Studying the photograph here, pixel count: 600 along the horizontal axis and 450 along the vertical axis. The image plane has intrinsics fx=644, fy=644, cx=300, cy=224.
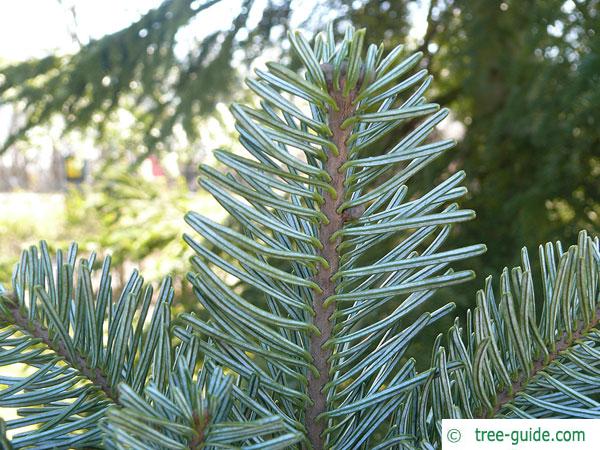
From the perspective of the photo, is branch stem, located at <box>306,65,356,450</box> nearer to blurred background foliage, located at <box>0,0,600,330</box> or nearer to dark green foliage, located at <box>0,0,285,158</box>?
blurred background foliage, located at <box>0,0,600,330</box>

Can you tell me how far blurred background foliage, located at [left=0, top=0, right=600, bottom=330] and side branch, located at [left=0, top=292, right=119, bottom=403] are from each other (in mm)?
404

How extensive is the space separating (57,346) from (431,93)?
1260 millimetres

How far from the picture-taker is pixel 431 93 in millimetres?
1426

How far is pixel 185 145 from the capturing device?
145 cm

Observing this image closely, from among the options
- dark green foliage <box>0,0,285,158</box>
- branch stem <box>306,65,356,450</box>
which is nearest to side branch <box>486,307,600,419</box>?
branch stem <box>306,65,356,450</box>

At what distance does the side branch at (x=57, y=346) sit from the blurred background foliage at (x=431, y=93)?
15.9 inches

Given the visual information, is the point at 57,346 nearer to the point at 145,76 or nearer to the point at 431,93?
the point at 145,76

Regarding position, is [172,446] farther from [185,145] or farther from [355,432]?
[185,145]

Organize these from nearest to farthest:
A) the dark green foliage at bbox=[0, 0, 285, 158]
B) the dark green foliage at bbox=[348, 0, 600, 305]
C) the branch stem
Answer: the branch stem < the dark green foliage at bbox=[348, 0, 600, 305] < the dark green foliage at bbox=[0, 0, 285, 158]

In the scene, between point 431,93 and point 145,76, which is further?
point 431,93

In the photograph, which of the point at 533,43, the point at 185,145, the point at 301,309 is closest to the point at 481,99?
the point at 533,43

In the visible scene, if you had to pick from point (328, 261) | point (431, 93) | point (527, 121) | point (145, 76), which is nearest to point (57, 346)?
point (328, 261)

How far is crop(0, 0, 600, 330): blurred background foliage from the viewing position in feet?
2.63

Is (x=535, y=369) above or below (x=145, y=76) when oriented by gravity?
below
